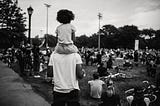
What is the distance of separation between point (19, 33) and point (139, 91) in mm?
56385

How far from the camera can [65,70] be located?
2906 millimetres

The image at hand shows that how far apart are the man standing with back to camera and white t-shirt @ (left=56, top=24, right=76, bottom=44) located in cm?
16

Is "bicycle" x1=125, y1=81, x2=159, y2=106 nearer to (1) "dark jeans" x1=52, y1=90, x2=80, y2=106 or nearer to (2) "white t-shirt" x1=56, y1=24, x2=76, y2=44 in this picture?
(1) "dark jeans" x1=52, y1=90, x2=80, y2=106

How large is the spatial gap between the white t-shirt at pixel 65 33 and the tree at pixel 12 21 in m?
56.2

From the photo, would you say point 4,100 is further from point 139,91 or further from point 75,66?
point 75,66

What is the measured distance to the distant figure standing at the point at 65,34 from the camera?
286 centimetres

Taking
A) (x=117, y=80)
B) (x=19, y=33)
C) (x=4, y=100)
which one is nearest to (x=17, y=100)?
(x=4, y=100)

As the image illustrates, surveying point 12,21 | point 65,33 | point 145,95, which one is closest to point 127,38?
point 12,21

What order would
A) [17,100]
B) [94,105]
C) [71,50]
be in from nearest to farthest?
[71,50]
[17,100]
[94,105]

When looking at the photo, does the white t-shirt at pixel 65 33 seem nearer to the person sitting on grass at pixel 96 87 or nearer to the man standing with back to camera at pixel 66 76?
the man standing with back to camera at pixel 66 76

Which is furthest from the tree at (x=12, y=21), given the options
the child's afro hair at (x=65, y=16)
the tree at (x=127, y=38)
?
the child's afro hair at (x=65, y=16)

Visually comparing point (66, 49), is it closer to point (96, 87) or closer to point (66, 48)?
point (66, 48)

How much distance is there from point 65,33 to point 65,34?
0.01 metres

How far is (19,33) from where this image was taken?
195 feet
